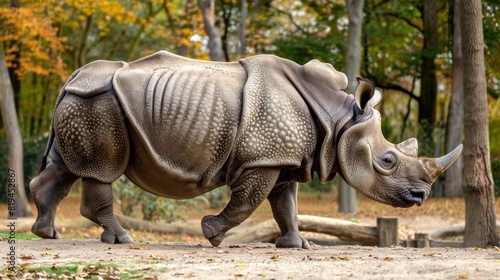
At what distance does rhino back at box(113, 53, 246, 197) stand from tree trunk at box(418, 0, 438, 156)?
17141mm

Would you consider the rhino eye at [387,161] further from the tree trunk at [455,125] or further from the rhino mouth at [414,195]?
the tree trunk at [455,125]

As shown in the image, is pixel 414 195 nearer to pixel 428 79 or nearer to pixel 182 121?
pixel 182 121

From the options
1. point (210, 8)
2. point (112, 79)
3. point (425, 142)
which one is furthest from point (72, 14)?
point (112, 79)

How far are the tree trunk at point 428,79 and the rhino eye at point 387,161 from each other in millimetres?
16597

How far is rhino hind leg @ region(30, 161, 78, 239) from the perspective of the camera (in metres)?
9.02

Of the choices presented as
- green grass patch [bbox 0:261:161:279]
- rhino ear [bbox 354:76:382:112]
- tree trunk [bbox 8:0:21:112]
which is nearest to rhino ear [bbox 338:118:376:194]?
rhino ear [bbox 354:76:382:112]

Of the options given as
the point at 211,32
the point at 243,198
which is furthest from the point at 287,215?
the point at 211,32

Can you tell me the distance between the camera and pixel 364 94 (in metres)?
8.56

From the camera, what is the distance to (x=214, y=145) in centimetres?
823

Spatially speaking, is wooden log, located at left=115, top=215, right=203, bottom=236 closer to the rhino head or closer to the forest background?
the forest background

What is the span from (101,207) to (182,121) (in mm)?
1226

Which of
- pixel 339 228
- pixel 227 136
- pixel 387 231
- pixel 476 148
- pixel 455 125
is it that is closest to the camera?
pixel 227 136

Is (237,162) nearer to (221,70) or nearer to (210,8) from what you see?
(221,70)

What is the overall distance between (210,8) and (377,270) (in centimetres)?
1468
